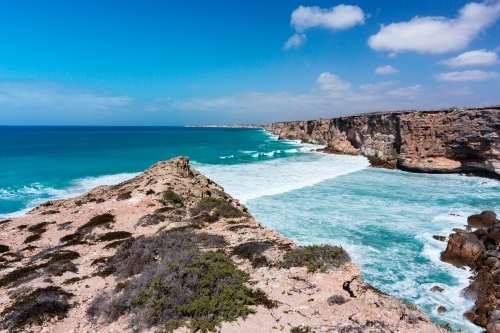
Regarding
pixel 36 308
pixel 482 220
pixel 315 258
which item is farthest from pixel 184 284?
pixel 482 220

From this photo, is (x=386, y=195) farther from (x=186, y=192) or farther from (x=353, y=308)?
(x=353, y=308)

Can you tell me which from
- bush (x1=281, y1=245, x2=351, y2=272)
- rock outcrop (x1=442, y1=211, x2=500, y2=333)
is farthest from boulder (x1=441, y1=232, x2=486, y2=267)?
bush (x1=281, y1=245, x2=351, y2=272)

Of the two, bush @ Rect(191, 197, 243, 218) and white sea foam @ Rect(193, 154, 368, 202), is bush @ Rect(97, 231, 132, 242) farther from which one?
white sea foam @ Rect(193, 154, 368, 202)

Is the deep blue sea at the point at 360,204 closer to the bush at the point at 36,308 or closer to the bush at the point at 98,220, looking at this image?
the bush at the point at 98,220

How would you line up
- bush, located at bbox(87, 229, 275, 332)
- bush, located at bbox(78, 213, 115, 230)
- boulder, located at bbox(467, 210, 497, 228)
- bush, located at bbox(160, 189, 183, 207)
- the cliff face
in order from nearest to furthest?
bush, located at bbox(87, 229, 275, 332) → bush, located at bbox(78, 213, 115, 230) → bush, located at bbox(160, 189, 183, 207) → boulder, located at bbox(467, 210, 497, 228) → the cliff face

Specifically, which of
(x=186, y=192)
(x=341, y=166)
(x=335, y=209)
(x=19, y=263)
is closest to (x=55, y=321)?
(x=19, y=263)

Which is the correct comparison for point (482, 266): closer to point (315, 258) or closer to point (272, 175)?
point (315, 258)

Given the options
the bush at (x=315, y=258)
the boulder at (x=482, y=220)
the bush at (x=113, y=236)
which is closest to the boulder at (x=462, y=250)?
the boulder at (x=482, y=220)
